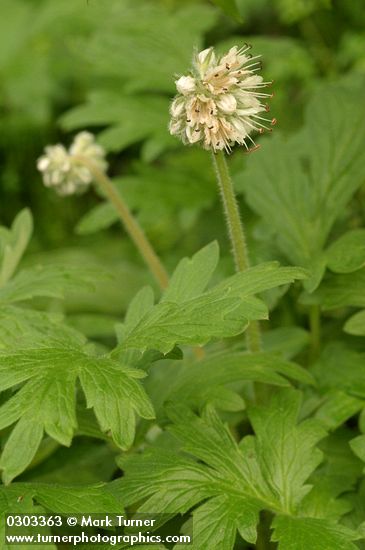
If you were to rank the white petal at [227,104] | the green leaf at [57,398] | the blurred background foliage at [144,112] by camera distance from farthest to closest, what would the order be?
1. the blurred background foliage at [144,112]
2. the white petal at [227,104]
3. the green leaf at [57,398]

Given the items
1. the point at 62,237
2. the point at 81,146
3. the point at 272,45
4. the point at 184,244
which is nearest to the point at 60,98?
the point at 62,237

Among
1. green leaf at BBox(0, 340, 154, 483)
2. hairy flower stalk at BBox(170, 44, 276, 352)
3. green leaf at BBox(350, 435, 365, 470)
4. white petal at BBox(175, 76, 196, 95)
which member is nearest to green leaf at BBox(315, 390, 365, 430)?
green leaf at BBox(350, 435, 365, 470)

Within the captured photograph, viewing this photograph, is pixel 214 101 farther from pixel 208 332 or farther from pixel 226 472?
pixel 226 472

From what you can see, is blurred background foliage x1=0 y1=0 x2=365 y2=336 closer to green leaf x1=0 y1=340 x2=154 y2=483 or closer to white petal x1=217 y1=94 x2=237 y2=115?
white petal x1=217 y1=94 x2=237 y2=115

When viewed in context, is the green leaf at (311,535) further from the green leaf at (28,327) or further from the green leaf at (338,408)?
the green leaf at (28,327)

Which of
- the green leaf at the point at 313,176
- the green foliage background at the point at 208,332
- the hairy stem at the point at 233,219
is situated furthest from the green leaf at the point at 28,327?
the green leaf at the point at 313,176

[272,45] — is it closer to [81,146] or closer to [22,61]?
[81,146]
